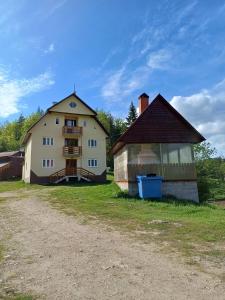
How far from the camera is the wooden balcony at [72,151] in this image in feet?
126

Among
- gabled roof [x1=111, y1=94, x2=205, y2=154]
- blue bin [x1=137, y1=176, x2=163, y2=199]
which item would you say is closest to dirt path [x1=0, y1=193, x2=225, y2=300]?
blue bin [x1=137, y1=176, x2=163, y2=199]

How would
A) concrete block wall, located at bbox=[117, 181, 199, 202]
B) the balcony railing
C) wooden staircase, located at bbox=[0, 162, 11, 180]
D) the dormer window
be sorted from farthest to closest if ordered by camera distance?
wooden staircase, located at bbox=[0, 162, 11, 180], the dormer window, the balcony railing, concrete block wall, located at bbox=[117, 181, 199, 202]

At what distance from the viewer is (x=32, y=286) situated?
5711mm

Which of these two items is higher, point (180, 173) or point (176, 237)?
point (180, 173)

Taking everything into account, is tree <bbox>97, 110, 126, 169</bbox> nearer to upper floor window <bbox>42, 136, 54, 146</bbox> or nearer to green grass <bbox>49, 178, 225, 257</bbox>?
upper floor window <bbox>42, 136, 54, 146</bbox>

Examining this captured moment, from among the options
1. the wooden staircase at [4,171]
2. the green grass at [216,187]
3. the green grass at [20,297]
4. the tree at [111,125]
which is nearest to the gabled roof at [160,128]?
the green grass at [216,187]

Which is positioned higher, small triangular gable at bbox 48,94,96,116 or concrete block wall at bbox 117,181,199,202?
small triangular gable at bbox 48,94,96,116

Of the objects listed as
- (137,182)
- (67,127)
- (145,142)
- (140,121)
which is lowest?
(137,182)

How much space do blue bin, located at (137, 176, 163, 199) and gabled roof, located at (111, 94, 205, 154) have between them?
298 centimetres

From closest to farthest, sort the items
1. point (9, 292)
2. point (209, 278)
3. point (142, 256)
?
point (9, 292) < point (209, 278) < point (142, 256)

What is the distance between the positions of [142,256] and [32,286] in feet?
9.53

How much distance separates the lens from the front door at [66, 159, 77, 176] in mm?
38375

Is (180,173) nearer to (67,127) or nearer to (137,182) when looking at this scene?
(137,182)

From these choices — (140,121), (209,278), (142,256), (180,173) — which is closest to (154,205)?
(180,173)
